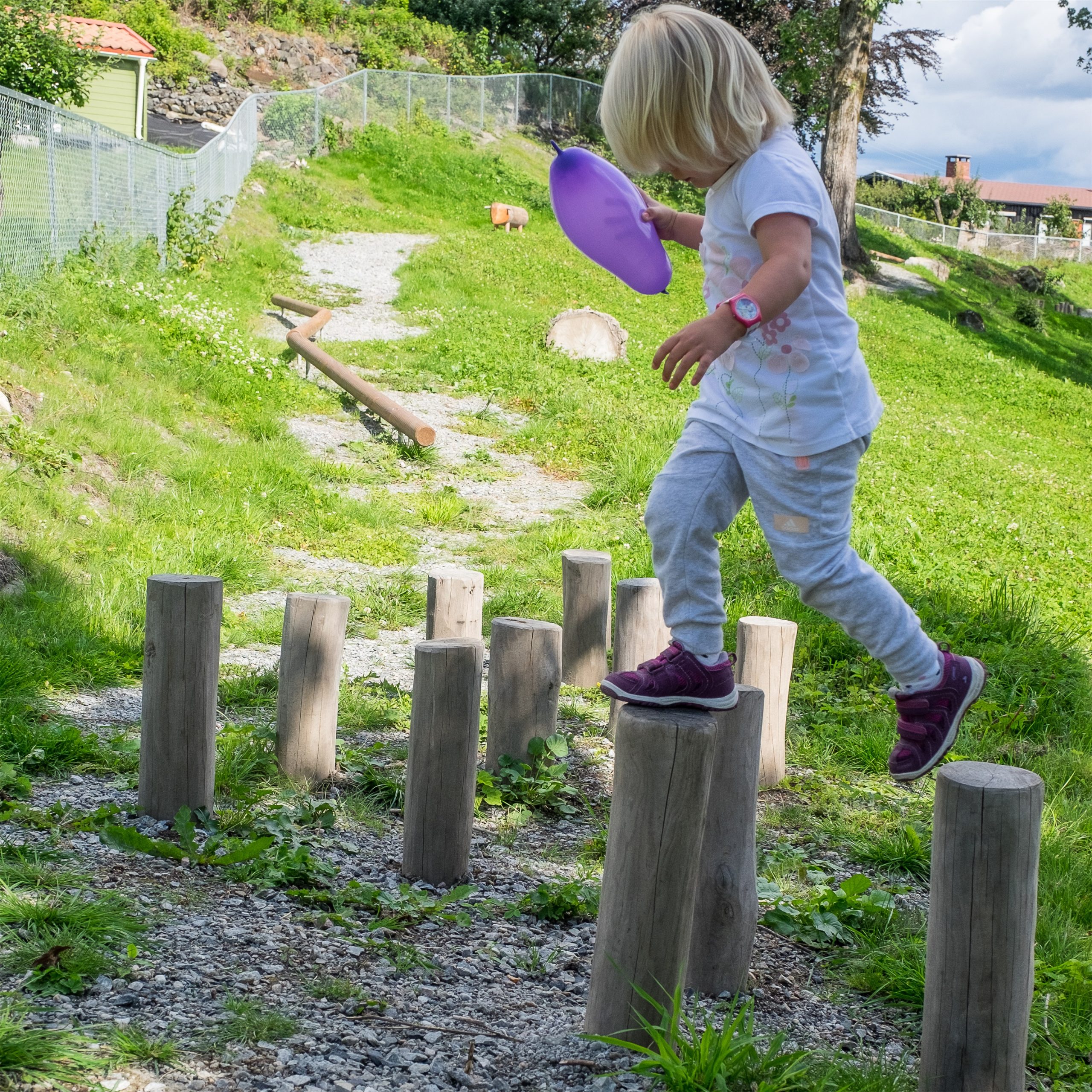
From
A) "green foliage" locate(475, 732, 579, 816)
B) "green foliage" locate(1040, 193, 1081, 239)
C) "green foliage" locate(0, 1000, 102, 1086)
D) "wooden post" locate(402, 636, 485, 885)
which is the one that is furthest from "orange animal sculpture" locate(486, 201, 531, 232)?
"green foliage" locate(1040, 193, 1081, 239)

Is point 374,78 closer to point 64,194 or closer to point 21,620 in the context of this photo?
point 64,194

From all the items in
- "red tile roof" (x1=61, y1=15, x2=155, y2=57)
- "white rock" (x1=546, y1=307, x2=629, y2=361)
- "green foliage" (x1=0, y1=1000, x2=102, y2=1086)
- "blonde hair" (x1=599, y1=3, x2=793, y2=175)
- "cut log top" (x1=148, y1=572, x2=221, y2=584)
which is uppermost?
"red tile roof" (x1=61, y1=15, x2=155, y2=57)

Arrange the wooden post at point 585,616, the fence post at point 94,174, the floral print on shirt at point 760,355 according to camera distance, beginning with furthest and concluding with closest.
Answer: the fence post at point 94,174, the wooden post at point 585,616, the floral print on shirt at point 760,355

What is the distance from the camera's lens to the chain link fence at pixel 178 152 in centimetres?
912

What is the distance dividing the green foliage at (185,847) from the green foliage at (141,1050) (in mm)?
971

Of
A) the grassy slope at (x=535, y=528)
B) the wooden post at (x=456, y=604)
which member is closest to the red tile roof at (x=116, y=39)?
the grassy slope at (x=535, y=528)

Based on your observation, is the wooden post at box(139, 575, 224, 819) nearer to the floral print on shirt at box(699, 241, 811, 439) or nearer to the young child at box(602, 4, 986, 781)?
the young child at box(602, 4, 986, 781)

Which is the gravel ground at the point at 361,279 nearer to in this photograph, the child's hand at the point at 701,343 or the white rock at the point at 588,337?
the white rock at the point at 588,337

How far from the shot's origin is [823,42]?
23.0 metres

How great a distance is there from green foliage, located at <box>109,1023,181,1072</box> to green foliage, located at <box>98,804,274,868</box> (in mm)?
971

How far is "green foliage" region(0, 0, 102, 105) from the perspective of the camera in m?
13.6

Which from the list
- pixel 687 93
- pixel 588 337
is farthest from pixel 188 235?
pixel 687 93

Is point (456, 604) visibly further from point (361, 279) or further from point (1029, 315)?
point (1029, 315)

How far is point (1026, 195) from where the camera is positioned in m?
84.0
